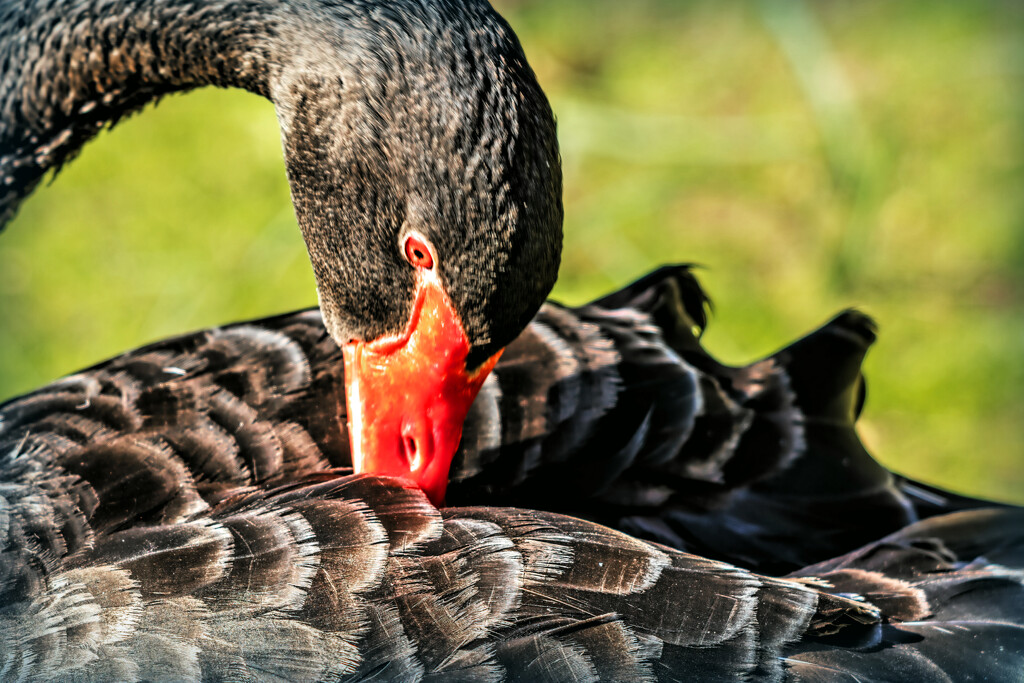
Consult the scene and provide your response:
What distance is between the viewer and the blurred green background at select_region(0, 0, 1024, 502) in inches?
123

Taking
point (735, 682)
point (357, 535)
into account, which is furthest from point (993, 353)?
point (357, 535)

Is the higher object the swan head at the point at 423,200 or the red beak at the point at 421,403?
the swan head at the point at 423,200

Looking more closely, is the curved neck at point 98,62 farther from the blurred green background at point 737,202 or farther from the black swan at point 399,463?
the blurred green background at point 737,202

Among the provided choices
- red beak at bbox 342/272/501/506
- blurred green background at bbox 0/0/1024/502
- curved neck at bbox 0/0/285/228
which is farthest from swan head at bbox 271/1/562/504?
blurred green background at bbox 0/0/1024/502

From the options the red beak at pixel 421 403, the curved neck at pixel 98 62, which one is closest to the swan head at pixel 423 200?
the red beak at pixel 421 403

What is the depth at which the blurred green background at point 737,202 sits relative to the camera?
3113mm

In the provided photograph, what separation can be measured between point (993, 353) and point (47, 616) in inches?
114

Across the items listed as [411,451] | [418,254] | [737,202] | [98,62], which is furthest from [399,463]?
[737,202]

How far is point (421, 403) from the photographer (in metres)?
1.36

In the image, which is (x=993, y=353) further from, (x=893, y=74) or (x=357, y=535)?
(x=357, y=535)

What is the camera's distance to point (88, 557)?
125 cm

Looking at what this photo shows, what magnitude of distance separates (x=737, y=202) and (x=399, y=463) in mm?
2464

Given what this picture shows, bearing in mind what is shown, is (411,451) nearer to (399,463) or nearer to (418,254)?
(399,463)

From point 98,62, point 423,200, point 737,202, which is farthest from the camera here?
point 737,202
